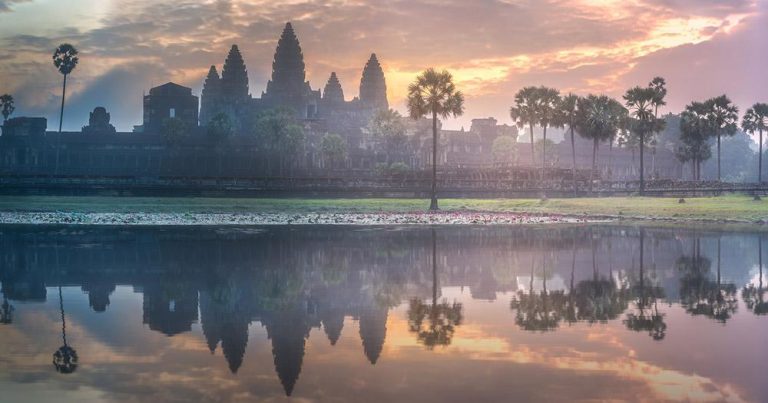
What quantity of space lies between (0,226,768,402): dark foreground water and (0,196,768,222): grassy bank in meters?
30.2

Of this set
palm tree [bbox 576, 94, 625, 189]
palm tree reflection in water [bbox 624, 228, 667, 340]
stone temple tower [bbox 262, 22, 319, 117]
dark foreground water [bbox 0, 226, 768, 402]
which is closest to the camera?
dark foreground water [bbox 0, 226, 768, 402]

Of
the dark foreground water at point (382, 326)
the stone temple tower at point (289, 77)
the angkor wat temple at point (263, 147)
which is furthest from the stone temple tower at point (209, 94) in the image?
the dark foreground water at point (382, 326)

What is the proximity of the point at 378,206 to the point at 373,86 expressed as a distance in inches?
4300

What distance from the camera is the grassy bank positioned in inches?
2359

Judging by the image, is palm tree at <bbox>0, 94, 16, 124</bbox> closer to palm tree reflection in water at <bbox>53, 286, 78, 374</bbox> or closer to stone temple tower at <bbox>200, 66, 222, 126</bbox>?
stone temple tower at <bbox>200, 66, 222, 126</bbox>

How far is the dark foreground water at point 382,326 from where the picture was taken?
11062 millimetres

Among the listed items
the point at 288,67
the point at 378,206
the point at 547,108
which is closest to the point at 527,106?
the point at 547,108

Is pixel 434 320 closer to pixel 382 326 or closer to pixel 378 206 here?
pixel 382 326

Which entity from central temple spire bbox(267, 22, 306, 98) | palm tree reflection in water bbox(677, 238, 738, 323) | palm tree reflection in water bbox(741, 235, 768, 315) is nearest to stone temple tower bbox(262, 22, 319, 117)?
central temple spire bbox(267, 22, 306, 98)

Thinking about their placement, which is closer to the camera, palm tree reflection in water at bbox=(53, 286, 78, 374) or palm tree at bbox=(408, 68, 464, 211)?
palm tree reflection in water at bbox=(53, 286, 78, 374)

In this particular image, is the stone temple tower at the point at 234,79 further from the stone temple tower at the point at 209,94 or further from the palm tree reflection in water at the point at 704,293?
the palm tree reflection in water at the point at 704,293

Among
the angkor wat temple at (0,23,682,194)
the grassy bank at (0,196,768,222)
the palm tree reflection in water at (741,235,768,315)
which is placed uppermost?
the angkor wat temple at (0,23,682,194)

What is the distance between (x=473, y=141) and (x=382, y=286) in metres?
139

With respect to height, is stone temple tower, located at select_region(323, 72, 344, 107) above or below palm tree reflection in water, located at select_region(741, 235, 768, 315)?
above
